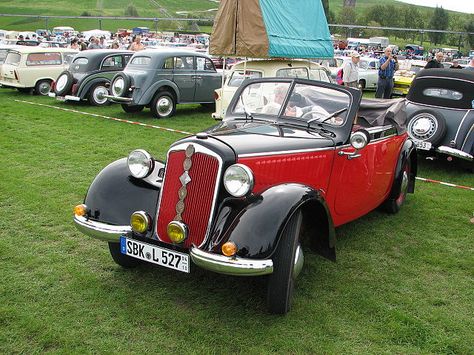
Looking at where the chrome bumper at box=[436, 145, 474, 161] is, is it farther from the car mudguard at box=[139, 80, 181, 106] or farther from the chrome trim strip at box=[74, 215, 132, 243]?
the car mudguard at box=[139, 80, 181, 106]

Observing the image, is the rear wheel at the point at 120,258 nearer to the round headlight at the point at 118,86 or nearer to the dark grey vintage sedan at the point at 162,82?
the dark grey vintage sedan at the point at 162,82

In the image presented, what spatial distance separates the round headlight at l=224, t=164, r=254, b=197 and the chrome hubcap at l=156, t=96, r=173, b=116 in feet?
31.4

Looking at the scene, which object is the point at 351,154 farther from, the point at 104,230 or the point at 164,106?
the point at 164,106

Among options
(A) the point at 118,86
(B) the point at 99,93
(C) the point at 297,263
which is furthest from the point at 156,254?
(B) the point at 99,93

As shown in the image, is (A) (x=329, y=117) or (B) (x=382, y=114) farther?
(B) (x=382, y=114)

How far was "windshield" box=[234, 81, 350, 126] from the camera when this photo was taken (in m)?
4.84

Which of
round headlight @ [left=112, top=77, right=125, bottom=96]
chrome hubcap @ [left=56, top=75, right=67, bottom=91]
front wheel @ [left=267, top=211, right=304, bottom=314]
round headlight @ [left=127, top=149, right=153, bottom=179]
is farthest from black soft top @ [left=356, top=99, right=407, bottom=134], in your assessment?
chrome hubcap @ [left=56, top=75, right=67, bottom=91]

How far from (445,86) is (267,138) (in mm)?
5759

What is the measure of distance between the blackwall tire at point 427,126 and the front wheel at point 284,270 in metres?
5.24

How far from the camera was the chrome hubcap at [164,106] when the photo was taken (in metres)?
12.8

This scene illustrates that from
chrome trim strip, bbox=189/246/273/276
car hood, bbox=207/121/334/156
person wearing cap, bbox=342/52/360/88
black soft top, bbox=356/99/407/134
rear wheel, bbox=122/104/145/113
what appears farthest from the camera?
person wearing cap, bbox=342/52/360/88

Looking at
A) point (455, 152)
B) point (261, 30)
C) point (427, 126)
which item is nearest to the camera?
point (455, 152)

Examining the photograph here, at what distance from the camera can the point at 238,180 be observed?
3549mm

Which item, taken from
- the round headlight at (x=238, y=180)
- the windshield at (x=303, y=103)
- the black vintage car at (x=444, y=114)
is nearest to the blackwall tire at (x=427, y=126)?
the black vintage car at (x=444, y=114)
